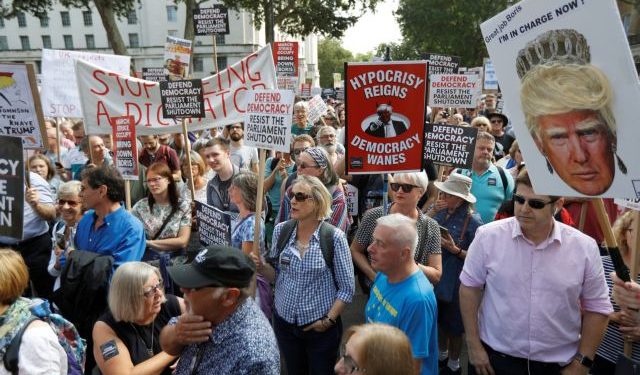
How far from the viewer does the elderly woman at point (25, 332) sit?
217 centimetres

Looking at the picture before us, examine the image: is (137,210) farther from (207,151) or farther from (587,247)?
(587,247)

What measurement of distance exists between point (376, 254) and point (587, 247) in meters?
1.15

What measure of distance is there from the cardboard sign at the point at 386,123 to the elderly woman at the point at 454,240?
0.57 meters

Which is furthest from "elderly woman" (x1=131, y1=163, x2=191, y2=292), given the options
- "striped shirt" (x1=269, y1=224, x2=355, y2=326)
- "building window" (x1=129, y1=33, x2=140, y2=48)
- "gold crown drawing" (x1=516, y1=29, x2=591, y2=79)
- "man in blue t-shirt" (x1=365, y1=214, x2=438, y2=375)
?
"building window" (x1=129, y1=33, x2=140, y2=48)

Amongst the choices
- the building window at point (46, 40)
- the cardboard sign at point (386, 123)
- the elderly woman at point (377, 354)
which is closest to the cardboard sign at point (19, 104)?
the cardboard sign at point (386, 123)

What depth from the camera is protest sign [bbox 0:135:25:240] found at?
9.82 ft

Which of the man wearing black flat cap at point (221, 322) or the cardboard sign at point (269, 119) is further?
the cardboard sign at point (269, 119)

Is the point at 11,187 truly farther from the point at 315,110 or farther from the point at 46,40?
the point at 46,40

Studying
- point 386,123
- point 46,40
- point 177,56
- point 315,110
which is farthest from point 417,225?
point 46,40

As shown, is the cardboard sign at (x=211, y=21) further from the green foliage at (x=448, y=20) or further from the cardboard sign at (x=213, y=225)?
the green foliage at (x=448, y=20)

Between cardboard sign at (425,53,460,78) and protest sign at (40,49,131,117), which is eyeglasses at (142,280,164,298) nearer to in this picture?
protest sign at (40,49,131,117)

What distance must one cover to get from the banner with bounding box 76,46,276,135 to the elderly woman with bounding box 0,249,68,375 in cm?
335

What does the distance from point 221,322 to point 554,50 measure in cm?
180

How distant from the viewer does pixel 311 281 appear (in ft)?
10.6
